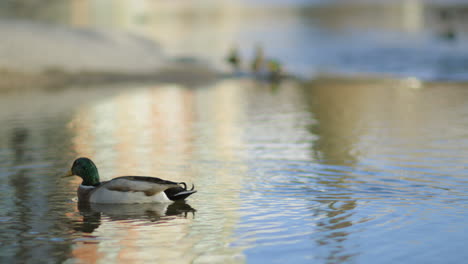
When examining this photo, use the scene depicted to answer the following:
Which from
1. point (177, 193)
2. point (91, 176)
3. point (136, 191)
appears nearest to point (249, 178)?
point (177, 193)

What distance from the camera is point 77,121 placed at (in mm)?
17891

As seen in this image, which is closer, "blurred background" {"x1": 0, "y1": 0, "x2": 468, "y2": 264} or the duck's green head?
"blurred background" {"x1": 0, "y1": 0, "x2": 468, "y2": 264}

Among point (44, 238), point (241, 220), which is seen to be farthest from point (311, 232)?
point (44, 238)

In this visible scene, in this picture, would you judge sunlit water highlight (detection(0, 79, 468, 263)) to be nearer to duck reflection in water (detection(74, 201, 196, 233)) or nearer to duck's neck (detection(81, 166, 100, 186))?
duck reflection in water (detection(74, 201, 196, 233))

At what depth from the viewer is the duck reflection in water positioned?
885cm

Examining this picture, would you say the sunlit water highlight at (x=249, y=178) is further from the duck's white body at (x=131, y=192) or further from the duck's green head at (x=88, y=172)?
the duck's green head at (x=88, y=172)

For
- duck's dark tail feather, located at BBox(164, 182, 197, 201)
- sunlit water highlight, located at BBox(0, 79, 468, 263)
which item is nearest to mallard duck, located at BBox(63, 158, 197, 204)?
duck's dark tail feather, located at BBox(164, 182, 197, 201)

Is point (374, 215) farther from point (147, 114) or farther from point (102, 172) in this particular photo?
point (147, 114)

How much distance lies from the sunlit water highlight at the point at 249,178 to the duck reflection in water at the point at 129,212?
2 centimetres

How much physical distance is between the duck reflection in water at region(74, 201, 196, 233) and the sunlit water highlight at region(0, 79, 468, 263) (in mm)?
22

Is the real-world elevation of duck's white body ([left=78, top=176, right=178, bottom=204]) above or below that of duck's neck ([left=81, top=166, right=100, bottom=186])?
below

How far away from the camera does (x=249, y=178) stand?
11062 mm

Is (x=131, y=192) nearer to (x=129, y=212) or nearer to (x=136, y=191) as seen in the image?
(x=136, y=191)

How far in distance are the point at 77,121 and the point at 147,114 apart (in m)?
1.79
